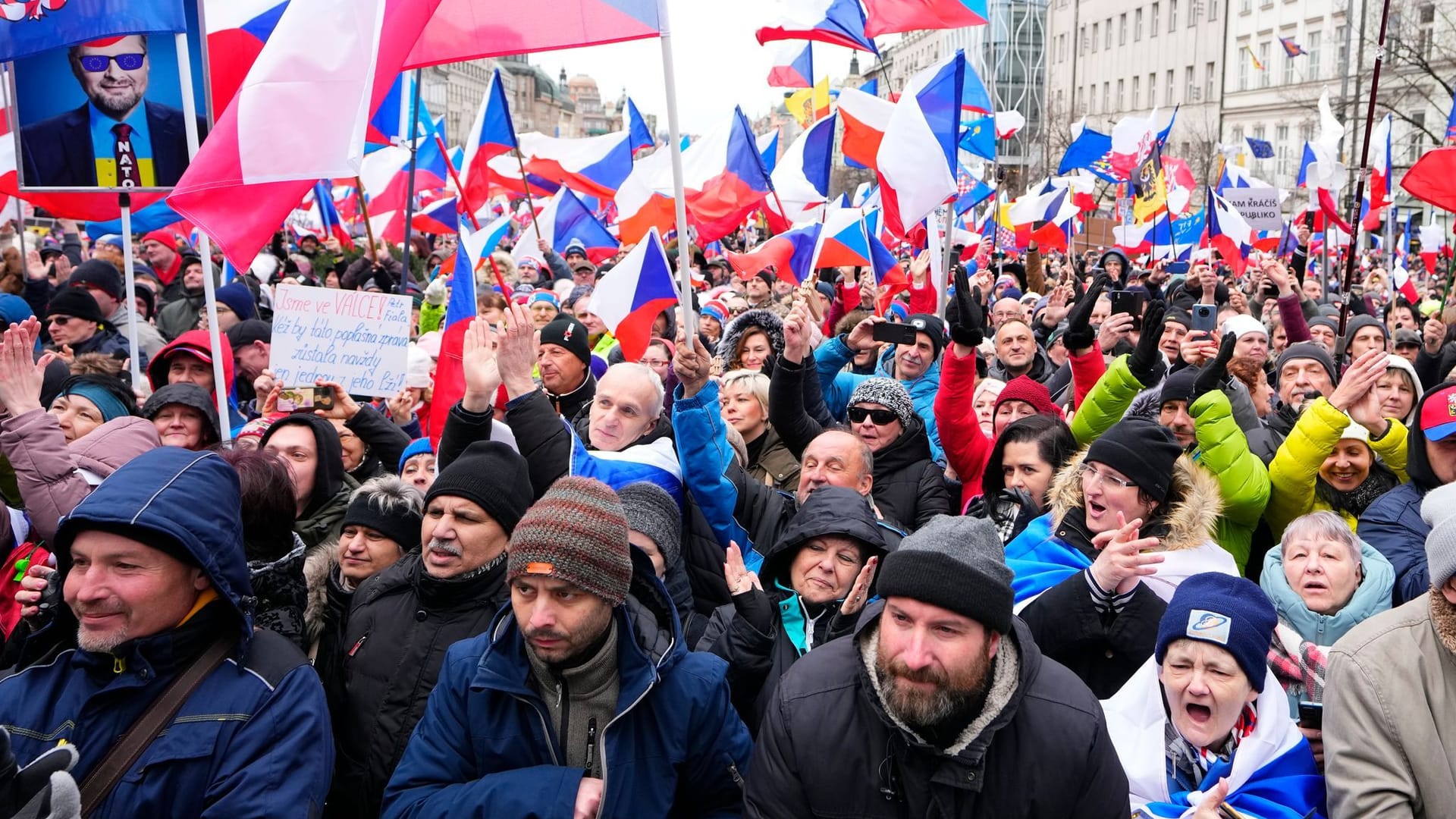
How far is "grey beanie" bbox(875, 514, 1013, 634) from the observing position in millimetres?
2523

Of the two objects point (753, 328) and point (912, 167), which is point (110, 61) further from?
point (912, 167)

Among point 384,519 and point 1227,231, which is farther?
point 1227,231

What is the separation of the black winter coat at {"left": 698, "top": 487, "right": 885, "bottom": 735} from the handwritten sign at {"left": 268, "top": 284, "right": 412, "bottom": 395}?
2.39 meters

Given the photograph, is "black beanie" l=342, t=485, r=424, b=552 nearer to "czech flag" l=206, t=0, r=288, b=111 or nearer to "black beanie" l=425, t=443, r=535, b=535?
"black beanie" l=425, t=443, r=535, b=535

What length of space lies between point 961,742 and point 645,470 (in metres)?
1.76

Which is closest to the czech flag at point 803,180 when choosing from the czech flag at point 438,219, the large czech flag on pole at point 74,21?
the czech flag at point 438,219

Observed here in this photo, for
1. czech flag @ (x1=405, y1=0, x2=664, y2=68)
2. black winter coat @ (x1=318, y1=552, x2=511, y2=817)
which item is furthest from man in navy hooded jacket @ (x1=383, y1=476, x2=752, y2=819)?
czech flag @ (x1=405, y1=0, x2=664, y2=68)

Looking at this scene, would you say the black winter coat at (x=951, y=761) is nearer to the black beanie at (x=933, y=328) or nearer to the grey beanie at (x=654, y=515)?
the grey beanie at (x=654, y=515)

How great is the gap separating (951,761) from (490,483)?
1573 mm

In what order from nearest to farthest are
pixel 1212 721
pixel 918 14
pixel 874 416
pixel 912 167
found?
pixel 1212 721
pixel 874 416
pixel 912 167
pixel 918 14

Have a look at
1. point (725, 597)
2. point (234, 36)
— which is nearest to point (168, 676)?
point (725, 597)

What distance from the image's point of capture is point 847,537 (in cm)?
358

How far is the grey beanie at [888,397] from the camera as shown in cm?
532

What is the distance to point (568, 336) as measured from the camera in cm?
579
